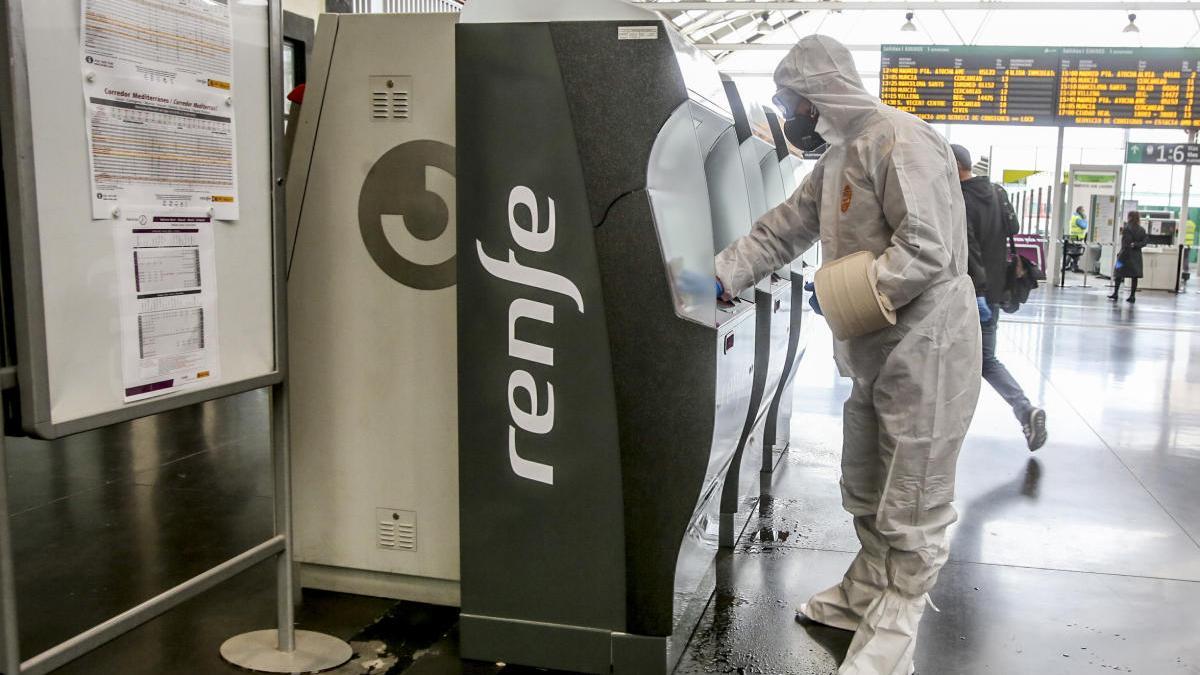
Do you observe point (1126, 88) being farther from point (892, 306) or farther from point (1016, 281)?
point (892, 306)

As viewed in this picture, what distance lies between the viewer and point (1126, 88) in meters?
10.6

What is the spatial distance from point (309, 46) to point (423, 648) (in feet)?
16.4

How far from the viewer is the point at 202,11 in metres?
2.03

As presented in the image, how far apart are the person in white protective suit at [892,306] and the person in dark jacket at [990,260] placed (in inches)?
94.6

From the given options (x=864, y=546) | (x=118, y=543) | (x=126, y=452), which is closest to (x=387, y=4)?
(x=126, y=452)

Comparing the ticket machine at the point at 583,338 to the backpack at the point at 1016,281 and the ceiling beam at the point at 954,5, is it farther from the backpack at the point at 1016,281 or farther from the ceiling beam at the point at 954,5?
the ceiling beam at the point at 954,5

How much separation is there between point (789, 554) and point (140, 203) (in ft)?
8.12

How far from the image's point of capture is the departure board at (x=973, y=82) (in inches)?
420

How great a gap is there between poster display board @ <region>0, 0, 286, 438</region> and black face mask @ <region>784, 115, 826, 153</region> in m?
1.39

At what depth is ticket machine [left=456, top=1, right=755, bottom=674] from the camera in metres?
2.27

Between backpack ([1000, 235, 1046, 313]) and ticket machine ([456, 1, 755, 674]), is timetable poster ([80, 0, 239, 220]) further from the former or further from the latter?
backpack ([1000, 235, 1046, 313])

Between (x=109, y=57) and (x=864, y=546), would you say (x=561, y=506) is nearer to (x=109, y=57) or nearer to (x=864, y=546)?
(x=864, y=546)

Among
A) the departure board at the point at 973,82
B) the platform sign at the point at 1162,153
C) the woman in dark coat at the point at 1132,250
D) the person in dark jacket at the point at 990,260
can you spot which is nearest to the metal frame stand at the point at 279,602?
the person in dark jacket at the point at 990,260

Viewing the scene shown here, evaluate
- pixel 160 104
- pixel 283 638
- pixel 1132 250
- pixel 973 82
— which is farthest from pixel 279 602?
pixel 1132 250
